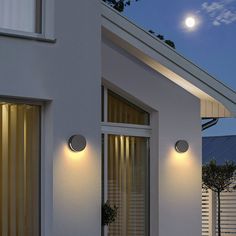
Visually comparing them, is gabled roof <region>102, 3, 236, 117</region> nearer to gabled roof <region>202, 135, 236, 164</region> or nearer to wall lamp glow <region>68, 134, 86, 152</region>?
wall lamp glow <region>68, 134, 86, 152</region>

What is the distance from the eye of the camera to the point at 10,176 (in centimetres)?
884

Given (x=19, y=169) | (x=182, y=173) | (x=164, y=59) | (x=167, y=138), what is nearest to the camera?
(x=19, y=169)

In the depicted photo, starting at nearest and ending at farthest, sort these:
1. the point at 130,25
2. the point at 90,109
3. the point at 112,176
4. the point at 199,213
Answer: the point at 90,109 → the point at 130,25 → the point at 112,176 → the point at 199,213

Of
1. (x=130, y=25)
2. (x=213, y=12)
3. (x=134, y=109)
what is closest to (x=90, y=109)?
(x=130, y=25)

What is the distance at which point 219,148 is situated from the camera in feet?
78.0

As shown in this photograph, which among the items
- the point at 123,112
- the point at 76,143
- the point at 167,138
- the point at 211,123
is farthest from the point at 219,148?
the point at 76,143

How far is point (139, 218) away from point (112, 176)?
3.31 feet

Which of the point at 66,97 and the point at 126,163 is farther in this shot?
the point at 126,163

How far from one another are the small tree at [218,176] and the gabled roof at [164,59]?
7.91m


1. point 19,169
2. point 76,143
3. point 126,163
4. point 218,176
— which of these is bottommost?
point 218,176

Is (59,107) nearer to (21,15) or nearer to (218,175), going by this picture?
(21,15)

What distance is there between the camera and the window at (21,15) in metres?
9.09

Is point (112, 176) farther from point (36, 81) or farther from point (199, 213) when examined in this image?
point (36, 81)

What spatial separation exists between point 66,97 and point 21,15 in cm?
125
